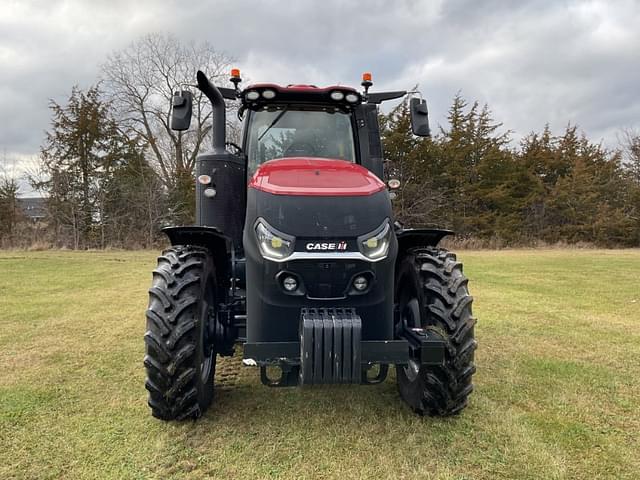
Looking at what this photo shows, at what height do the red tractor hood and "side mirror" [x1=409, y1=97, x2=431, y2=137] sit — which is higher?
"side mirror" [x1=409, y1=97, x2=431, y2=137]

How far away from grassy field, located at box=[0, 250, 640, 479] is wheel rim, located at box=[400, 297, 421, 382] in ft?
0.91

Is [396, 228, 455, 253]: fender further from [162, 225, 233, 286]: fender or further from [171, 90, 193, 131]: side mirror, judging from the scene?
[171, 90, 193, 131]: side mirror

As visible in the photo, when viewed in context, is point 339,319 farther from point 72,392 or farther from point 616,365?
point 616,365

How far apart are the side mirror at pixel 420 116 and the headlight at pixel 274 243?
186 cm

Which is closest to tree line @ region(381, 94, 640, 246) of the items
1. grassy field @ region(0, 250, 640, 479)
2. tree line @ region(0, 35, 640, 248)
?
tree line @ region(0, 35, 640, 248)

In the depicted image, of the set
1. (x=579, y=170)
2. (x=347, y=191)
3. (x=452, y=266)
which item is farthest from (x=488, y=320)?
(x=579, y=170)

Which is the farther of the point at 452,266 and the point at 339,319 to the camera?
the point at 452,266

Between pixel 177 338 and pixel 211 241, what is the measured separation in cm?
80

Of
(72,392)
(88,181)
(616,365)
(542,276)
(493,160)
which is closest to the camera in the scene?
(72,392)

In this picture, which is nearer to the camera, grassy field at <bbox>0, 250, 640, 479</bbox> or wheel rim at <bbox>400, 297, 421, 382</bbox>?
grassy field at <bbox>0, 250, 640, 479</bbox>

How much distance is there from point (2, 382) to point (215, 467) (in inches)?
99.0

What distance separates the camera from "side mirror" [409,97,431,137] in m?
3.81

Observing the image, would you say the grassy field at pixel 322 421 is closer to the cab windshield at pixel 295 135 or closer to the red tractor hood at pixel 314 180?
the red tractor hood at pixel 314 180

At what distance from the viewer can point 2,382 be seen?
12.5 ft
